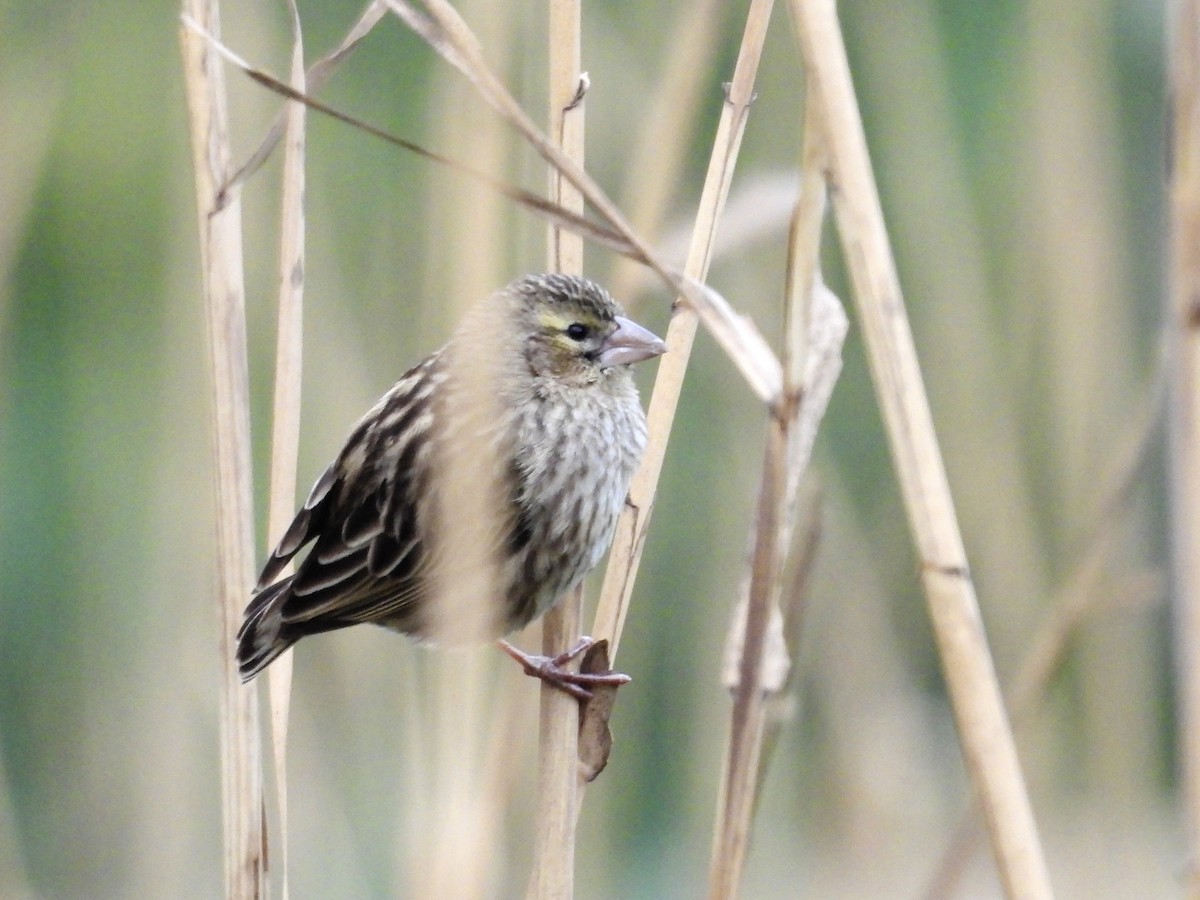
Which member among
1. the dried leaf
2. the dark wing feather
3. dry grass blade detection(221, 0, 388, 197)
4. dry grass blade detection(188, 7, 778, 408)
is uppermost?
dry grass blade detection(221, 0, 388, 197)

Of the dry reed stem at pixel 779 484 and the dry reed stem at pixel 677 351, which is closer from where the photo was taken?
the dry reed stem at pixel 779 484

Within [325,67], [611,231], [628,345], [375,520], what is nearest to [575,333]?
[628,345]

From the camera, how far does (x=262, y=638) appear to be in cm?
191

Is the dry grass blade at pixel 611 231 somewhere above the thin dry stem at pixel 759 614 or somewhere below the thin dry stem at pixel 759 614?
above

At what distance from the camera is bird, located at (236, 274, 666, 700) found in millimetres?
2121

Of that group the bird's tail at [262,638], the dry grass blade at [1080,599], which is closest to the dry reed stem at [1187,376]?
the dry grass blade at [1080,599]

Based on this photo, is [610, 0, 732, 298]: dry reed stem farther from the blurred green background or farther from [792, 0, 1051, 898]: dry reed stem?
[792, 0, 1051, 898]: dry reed stem

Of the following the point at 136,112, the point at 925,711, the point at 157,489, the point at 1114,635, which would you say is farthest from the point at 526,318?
the point at 136,112

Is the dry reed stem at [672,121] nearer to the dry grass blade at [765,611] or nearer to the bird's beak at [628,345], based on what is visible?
the bird's beak at [628,345]

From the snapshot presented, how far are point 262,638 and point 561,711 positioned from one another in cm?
43

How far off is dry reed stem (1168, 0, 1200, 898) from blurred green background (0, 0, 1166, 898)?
745mm

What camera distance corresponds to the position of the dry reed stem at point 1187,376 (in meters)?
1.17

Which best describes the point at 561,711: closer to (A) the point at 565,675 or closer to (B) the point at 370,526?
(A) the point at 565,675

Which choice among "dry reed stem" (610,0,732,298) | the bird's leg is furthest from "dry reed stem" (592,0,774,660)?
"dry reed stem" (610,0,732,298)
